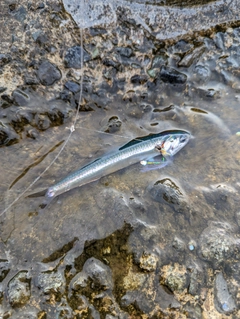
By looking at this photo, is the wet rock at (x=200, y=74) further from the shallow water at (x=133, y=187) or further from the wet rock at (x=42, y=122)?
the wet rock at (x=42, y=122)

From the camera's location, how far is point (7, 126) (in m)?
3.24

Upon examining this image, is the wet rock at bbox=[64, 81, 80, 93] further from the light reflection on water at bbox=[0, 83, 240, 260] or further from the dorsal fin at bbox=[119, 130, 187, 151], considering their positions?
the dorsal fin at bbox=[119, 130, 187, 151]

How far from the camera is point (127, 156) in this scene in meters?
3.32

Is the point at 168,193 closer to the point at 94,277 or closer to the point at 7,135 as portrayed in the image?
the point at 94,277

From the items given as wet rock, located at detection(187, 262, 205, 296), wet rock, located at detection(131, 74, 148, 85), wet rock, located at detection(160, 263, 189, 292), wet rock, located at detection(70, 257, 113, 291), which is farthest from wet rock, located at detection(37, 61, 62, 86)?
wet rock, located at detection(187, 262, 205, 296)

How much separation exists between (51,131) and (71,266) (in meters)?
1.52

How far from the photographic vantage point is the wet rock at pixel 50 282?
2.70m

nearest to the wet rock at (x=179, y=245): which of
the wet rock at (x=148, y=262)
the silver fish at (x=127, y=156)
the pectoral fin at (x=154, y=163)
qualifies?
the wet rock at (x=148, y=262)

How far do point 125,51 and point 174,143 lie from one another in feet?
4.21

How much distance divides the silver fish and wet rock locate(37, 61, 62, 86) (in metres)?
1.10

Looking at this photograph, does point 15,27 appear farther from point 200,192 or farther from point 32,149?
point 200,192

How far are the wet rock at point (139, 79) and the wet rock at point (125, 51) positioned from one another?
0.27 meters

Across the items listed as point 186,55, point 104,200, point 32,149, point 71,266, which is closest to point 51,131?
point 32,149

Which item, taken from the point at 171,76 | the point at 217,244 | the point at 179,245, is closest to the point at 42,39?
the point at 171,76
